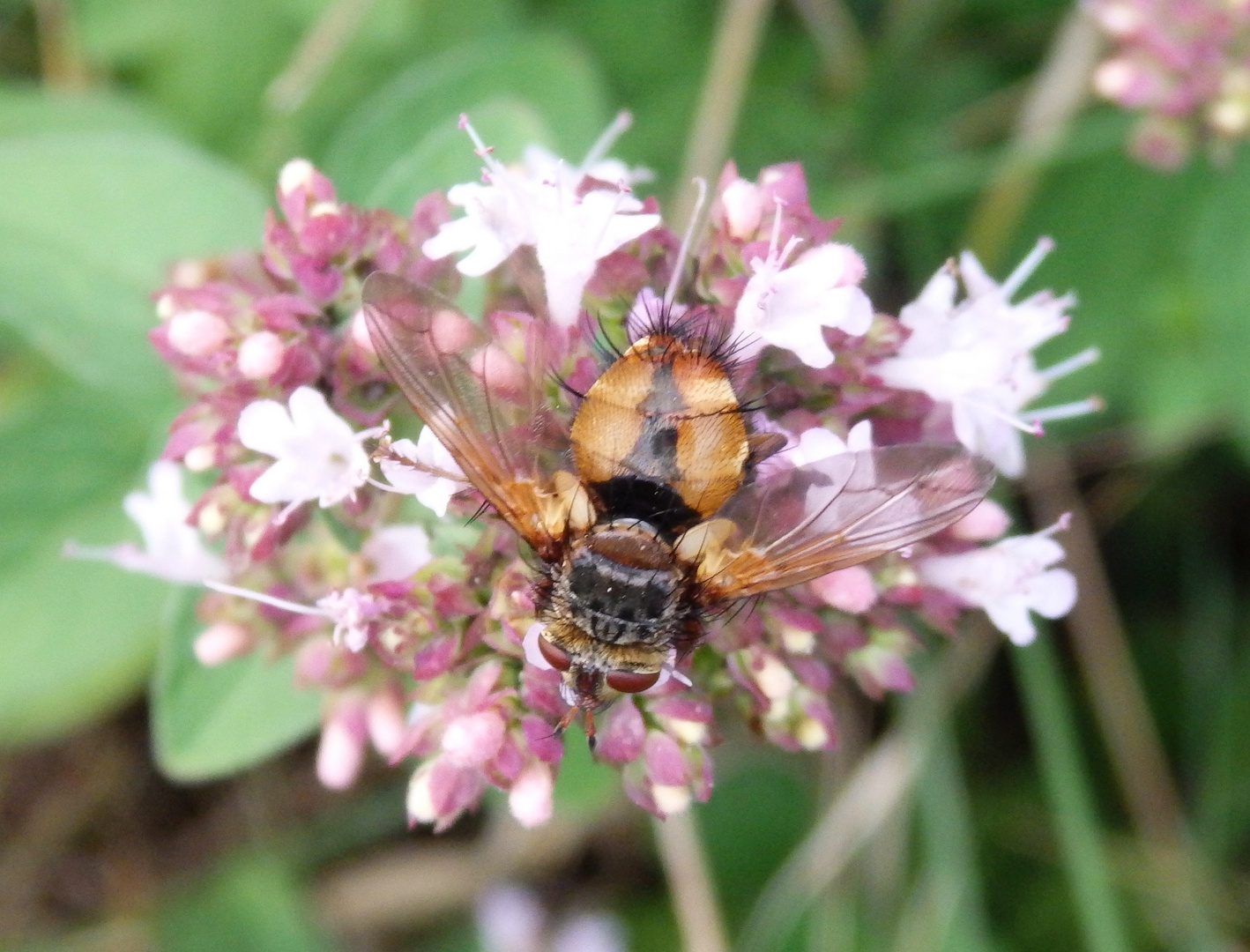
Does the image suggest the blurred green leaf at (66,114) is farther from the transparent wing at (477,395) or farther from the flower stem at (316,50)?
the transparent wing at (477,395)

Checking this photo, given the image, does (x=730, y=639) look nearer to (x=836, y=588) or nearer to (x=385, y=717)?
(x=836, y=588)

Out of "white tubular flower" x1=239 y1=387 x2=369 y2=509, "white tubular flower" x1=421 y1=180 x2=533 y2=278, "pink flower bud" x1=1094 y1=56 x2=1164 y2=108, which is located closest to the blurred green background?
"pink flower bud" x1=1094 y1=56 x2=1164 y2=108

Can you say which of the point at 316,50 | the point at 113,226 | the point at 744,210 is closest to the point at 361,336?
the point at 744,210

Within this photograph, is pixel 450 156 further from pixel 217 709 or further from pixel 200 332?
pixel 217 709

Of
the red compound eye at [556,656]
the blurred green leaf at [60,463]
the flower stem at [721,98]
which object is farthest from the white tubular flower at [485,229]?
the blurred green leaf at [60,463]

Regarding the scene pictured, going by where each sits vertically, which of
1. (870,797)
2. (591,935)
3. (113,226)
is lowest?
(591,935)

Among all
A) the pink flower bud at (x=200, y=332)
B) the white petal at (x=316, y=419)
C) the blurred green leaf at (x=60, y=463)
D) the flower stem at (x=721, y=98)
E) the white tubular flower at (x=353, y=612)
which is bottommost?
the white tubular flower at (x=353, y=612)
